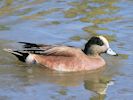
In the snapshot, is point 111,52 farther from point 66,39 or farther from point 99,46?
point 66,39

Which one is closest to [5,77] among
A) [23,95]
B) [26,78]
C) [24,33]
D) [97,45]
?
[26,78]

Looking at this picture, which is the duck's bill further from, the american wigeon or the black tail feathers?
the black tail feathers

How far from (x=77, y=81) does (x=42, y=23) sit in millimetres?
3934

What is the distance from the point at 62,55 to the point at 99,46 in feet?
2.29

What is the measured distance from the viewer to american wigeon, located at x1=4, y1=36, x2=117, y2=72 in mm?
10719

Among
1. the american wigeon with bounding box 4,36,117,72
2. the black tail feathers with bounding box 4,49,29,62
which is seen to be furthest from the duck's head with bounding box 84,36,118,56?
the black tail feathers with bounding box 4,49,29,62

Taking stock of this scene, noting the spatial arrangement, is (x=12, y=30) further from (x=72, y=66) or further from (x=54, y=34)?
(x=72, y=66)

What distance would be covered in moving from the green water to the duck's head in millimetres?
318

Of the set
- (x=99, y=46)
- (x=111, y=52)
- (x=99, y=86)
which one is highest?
(x=99, y=46)

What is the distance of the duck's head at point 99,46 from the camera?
1082 cm

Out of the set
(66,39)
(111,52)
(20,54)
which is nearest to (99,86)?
(111,52)

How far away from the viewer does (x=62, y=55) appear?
10773 mm

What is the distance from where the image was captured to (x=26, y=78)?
10094mm

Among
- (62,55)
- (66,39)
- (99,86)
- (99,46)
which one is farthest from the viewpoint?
(66,39)
